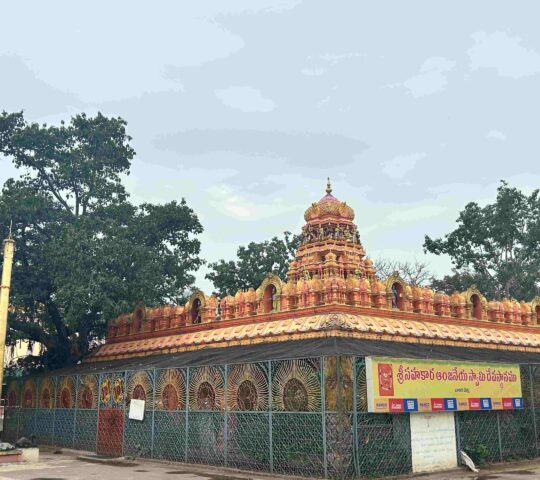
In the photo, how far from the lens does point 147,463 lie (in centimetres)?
2452

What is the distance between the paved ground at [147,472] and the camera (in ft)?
65.9

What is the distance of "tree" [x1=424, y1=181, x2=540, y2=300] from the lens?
5238 centimetres

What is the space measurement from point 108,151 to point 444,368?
1119 inches

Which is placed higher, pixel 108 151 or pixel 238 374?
pixel 108 151

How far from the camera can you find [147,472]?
2158 cm

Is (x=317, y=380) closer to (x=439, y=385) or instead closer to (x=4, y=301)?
(x=439, y=385)

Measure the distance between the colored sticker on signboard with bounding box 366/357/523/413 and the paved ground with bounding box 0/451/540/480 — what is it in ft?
6.97

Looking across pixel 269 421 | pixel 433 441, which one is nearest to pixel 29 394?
pixel 269 421

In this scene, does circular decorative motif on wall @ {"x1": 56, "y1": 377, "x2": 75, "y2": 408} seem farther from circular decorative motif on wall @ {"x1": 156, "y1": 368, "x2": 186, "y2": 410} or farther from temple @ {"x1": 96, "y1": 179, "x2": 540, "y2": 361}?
circular decorative motif on wall @ {"x1": 156, "y1": 368, "x2": 186, "y2": 410}

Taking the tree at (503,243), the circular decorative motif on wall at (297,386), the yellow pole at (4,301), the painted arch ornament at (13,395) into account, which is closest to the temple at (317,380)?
the circular decorative motif on wall at (297,386)

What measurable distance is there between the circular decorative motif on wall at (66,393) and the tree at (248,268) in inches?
876

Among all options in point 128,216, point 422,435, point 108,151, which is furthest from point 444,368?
point 108,151

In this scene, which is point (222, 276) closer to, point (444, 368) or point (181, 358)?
point (181, 358)

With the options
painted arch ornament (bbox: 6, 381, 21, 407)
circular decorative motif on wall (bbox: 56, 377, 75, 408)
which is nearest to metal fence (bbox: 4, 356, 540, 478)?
circular decorative motif on wall (bbox: 56, 377, 75, 408)
